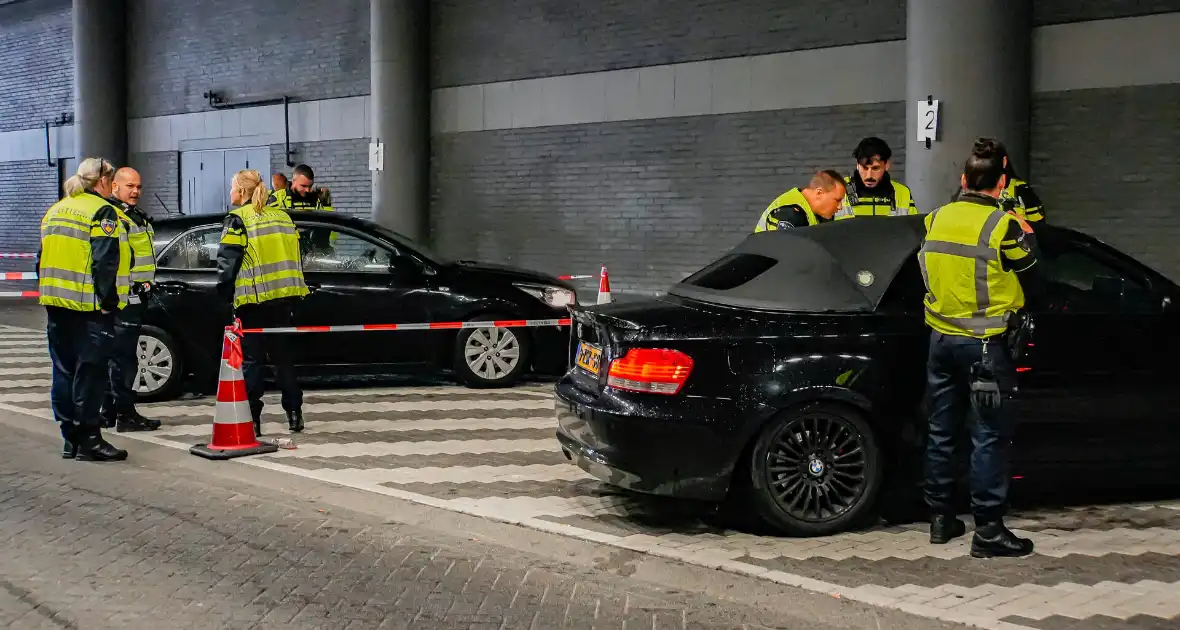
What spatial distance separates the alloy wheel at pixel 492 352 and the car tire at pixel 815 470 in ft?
17.8

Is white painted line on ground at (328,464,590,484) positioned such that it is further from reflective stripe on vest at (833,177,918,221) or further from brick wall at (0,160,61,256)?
brick wall at (0,160,61,256)

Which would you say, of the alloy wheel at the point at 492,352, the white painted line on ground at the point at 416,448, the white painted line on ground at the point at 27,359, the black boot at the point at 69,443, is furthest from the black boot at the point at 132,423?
the white painted line on ground at the point at 27,359

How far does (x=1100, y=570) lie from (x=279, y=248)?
230 inches

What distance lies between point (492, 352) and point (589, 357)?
15.6 ft

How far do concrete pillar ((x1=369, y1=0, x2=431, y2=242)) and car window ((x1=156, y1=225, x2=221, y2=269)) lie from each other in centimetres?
729

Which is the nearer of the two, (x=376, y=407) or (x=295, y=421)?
(x=295, y=421)

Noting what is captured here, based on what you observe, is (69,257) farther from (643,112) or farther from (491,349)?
(643,112)

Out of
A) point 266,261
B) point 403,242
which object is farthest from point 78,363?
point 403,242

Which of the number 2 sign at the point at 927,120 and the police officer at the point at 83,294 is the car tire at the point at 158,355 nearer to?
the police officer at the point at 83,294

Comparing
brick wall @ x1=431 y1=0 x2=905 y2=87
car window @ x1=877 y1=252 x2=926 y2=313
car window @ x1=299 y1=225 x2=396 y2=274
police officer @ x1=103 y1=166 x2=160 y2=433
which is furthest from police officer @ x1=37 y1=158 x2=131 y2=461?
brick wall @ x1=431 y1=0 x2=905 y2=87

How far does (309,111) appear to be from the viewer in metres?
20.4

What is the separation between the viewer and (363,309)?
10883 millimetres

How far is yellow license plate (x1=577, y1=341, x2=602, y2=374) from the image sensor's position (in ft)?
21.1

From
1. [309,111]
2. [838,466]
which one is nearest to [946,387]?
[838,466]
